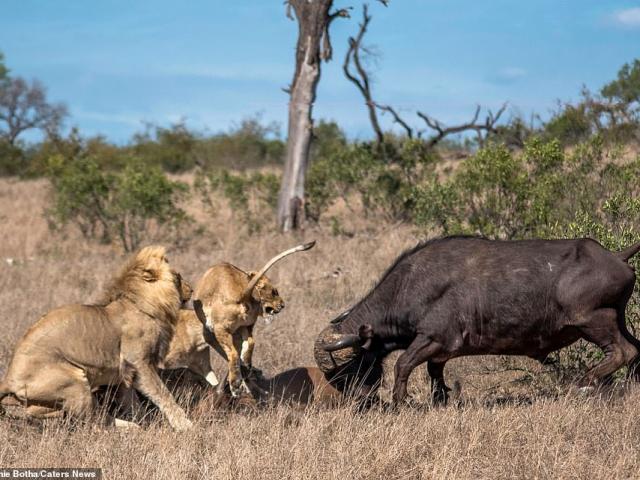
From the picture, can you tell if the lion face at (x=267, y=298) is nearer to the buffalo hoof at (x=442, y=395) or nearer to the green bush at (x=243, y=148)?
the buffalo hoof at (x=442, y=395)

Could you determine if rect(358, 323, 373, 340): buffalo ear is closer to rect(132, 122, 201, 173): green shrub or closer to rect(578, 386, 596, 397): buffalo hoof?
rect(578, 386, 596, 397): buffalo hoof

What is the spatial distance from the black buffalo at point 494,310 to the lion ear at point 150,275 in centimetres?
164

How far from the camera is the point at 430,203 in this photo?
41.7 feet

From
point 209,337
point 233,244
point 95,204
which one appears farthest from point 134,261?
point 95,204

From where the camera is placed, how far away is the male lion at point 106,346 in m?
6.62

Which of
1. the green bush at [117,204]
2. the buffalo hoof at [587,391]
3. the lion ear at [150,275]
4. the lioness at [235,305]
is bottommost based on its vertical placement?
the buffalo hoof at [587,391]

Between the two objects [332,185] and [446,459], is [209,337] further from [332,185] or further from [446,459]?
[332,185]

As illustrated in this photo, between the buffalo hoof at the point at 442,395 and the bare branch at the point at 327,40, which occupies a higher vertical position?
the bare branch at the point at 327,40

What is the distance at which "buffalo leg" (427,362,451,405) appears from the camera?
27.7 ft

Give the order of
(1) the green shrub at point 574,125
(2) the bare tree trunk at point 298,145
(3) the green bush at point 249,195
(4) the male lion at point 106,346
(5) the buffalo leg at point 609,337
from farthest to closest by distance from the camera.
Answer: (3) the green bush at point 249,195 → (2) the bare tree trunk at point 298,145 → (1) the green shrub at point 574,125 → (5) the buffalo leg at point 609,337 → (4) the male lion at point 106,346

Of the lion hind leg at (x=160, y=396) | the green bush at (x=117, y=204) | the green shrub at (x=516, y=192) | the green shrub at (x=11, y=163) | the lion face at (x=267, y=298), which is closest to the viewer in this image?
the lion hind leg at (x=160, y=396)

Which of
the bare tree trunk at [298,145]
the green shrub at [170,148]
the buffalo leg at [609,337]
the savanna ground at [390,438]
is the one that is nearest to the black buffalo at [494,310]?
the buffalo leg at [609,337]

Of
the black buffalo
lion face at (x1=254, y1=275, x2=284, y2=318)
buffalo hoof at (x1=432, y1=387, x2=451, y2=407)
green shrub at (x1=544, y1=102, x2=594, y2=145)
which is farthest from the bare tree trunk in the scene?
lion face at (x1=254, y1=275, x2=284, y2=318)

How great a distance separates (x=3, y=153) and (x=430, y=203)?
30219 mm
